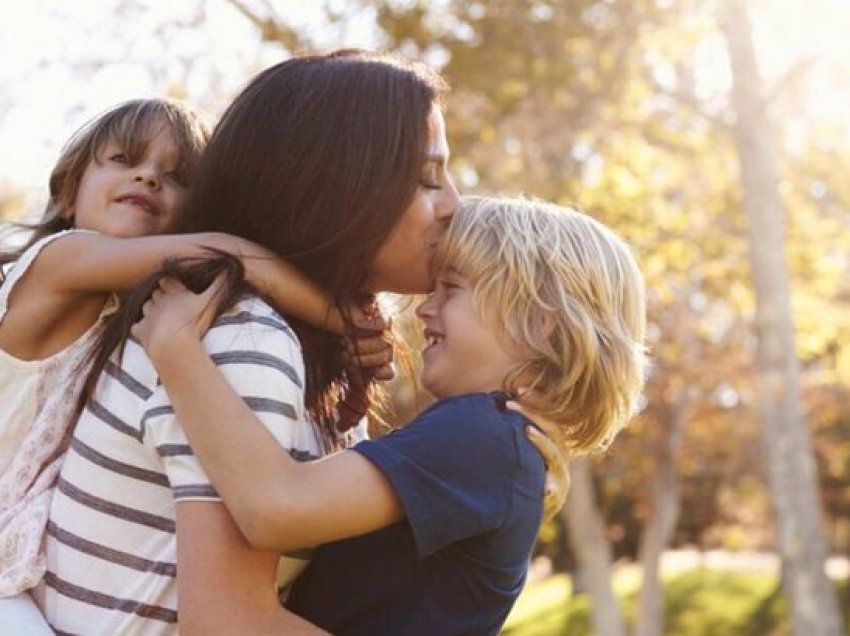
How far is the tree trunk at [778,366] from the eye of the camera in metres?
12.3

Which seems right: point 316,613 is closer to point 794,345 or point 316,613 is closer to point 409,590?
point 409,590

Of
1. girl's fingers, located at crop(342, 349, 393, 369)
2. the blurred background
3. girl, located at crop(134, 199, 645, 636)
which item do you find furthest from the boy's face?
the blurred background

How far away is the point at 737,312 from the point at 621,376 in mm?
13533

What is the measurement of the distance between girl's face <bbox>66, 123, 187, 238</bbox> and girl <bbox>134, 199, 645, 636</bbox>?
616mm

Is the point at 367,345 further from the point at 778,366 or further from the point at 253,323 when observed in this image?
the point at 778,366

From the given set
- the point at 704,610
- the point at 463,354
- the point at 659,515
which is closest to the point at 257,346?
the point at 463,354

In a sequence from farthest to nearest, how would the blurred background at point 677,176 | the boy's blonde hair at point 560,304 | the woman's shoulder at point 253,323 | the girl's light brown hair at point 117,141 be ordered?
1. the blurred background at point 677,176
2. the girl's light brown hair at point 117,141
3. the boy's blonde hair at point 560,304
4. the woman's shoulder at point 253,323

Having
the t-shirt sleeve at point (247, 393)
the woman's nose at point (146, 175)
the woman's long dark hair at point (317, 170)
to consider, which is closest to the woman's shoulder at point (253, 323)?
the t-shirt sleeve at point (247, 393)

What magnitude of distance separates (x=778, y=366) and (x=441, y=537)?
1082cm

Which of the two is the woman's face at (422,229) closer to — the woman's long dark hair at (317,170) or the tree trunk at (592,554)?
the woman's long dark hair at (317,170)

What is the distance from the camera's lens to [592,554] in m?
13.8

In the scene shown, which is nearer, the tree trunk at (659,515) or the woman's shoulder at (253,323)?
the woman's shoulder at (253,323)

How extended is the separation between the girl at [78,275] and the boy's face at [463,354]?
0.16 meters

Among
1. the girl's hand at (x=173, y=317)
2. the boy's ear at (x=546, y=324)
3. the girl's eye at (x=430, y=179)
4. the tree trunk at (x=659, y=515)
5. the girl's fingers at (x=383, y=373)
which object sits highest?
the girl's eye at (x=430, y=179)
